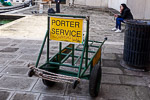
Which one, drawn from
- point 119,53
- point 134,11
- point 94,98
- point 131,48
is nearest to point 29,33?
point 119,53

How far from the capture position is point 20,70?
4.58 m

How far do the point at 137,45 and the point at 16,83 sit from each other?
2.68m

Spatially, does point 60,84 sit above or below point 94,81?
below

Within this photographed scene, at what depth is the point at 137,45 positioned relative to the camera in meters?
4.61

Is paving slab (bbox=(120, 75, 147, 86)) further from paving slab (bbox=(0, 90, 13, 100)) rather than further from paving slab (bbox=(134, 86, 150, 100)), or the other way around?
paving slab (bbox=(0, 90, 13, 100))

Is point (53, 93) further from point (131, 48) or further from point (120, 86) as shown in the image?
point (131, 48)

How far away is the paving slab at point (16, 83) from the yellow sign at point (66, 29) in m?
1.02

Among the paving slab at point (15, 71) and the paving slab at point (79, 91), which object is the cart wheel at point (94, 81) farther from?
the paving slab at point (15, 71)

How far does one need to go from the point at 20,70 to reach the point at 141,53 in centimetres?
271

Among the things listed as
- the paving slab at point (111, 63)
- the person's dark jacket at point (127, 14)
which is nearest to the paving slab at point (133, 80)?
the paving slab at point (111, 63)

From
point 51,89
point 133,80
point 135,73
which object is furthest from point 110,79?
point 51,89

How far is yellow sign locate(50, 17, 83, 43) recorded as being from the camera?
342cm

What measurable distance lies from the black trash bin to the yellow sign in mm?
1655

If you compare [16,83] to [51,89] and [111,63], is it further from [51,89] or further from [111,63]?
[111,63]
